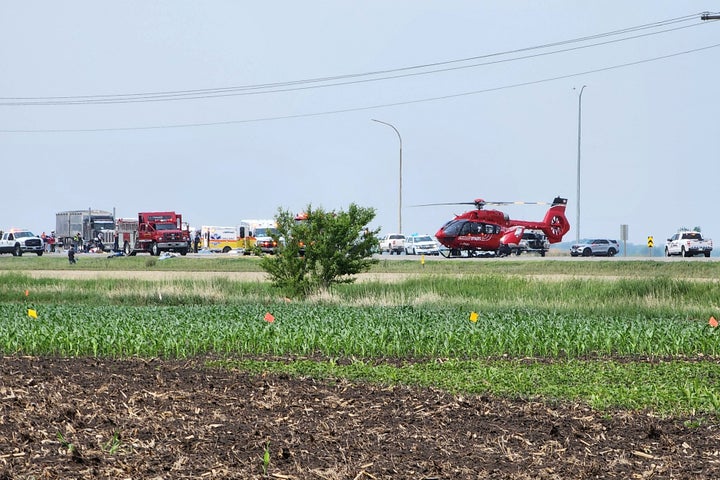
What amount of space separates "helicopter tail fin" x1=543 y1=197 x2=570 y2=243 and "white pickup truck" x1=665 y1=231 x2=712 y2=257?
24.2ft

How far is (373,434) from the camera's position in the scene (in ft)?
29.7

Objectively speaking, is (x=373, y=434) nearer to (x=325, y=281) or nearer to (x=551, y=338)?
(x=551, y=338)

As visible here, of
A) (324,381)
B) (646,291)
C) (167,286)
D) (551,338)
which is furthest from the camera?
(167,286)

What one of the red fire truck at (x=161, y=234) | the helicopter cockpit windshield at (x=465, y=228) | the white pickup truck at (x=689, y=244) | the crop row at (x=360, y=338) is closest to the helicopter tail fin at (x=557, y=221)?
the white pickup truck at (x=689, y=244)

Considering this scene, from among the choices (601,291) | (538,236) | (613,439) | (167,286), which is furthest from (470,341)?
(538,236)

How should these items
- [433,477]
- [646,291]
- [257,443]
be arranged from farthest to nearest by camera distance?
[646,291] < [257,443] < [433,477]

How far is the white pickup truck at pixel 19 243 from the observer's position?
237 feet

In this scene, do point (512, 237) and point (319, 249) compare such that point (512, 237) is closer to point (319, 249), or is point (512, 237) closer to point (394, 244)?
point (394, 244)

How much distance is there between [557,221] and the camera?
7056 centimetres

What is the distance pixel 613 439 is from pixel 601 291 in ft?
64.8

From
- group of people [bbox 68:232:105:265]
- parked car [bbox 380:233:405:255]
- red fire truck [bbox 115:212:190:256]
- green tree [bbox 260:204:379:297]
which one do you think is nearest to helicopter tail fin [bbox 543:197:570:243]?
parked car [bbox 380:233:405:255]

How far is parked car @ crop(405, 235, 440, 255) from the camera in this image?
234ft

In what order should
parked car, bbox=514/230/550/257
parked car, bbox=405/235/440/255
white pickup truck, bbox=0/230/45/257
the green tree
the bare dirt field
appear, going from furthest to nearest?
white pickup truck, bbox=0/230/45/257
parked car, bbox=405/235/440/255
parked car, bbox=514/230/550/257
the green tree
the bare dirt field

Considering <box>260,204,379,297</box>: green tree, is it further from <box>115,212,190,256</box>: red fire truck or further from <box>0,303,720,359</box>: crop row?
<box>115,212,190,256</box>: red fire truck
